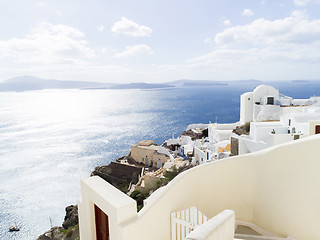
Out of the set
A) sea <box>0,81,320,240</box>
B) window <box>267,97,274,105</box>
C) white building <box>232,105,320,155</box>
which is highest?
window <box>267,97,274,105</box>

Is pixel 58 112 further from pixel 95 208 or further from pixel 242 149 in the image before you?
pixel 95 208

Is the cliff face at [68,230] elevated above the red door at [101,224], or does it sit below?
below

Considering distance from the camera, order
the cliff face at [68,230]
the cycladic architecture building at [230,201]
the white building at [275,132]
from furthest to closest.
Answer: the cliff face at [68,230]
the white building at [275,132]
the cycladic architecture building at [230,201]

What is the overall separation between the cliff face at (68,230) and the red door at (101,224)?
10.6 meters

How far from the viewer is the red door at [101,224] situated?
10.6 feet

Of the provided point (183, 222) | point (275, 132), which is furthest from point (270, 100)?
point (183, 222)

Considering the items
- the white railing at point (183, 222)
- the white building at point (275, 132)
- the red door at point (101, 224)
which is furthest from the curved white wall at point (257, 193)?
the white building at point (275, 132)

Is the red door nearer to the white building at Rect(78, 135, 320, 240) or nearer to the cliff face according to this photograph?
the white building at Rect(78, 135, 320, 240)

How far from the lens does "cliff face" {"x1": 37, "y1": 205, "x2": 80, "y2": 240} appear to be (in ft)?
45.2

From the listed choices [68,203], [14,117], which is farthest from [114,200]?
[14,117]

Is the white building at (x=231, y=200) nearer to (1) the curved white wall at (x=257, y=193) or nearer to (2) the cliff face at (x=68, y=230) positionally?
(1) the curved white wall at (x=257, y=193)

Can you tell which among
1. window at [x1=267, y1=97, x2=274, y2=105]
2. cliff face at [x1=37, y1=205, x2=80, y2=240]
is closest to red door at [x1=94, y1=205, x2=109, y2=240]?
cliff face at [x1=37, y1=205, x2=80, y2=240]

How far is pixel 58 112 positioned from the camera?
90875mm

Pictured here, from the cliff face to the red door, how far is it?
10.6 meters
